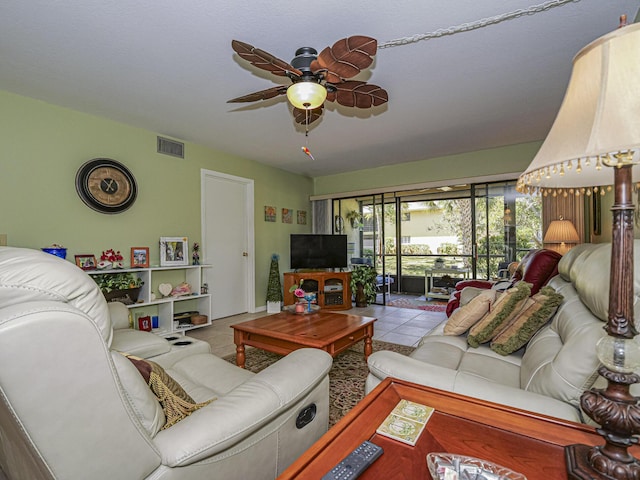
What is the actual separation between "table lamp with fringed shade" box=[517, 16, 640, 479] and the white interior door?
436cm

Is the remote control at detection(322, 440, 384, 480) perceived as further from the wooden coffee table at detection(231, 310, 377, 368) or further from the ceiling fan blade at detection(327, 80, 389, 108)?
the ceiling fan blade at detection(327, 80, 389, 108)

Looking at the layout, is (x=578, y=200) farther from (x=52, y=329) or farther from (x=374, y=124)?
(x=52, y=329)

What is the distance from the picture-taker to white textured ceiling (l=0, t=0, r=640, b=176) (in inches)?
71.5

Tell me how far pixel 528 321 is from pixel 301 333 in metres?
1.56

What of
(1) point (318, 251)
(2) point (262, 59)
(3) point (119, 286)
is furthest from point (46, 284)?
(1) point (318, 251)

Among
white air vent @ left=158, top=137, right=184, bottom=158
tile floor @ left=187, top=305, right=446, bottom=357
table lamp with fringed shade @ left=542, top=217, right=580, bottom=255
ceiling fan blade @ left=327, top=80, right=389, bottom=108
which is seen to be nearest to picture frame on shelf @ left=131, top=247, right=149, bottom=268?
tile floor @ left=187, top=305, right=446, bottom=357

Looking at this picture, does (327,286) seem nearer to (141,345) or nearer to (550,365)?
(141,345)

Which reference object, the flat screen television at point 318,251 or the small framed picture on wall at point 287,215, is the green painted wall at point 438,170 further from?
the flat screen television at point 318,251

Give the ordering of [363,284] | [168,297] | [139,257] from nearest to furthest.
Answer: [139,257]
[168,297]
[363,284]

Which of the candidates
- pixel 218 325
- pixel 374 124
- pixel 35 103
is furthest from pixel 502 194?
pixel 35 103

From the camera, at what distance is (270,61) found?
168 centimetres

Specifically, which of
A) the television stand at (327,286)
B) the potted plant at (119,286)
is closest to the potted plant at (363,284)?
the television stand at (327,286)

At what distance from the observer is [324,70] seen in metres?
1.78

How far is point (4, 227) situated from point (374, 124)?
12.5 feet
